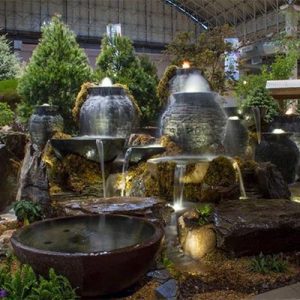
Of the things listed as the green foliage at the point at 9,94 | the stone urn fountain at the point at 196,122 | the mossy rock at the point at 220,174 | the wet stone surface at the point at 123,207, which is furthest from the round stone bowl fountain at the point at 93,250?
the green foliage at the point at 9,94

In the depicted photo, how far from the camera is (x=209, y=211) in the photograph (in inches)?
200

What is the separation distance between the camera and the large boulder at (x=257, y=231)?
4.61 m

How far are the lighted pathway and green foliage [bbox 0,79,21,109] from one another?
13.7 meters

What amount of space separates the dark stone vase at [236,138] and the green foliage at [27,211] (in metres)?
7.39

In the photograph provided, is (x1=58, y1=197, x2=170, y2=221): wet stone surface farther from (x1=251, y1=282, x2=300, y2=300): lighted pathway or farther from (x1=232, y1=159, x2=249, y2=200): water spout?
(x1=232, y1=159, x2=249, y2=200): water spout

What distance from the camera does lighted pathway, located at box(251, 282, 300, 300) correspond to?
3646 millimetres

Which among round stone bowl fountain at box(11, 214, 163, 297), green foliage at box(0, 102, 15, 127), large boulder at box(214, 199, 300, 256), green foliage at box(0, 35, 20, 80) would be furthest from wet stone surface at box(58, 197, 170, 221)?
green foliage at box(0, 35, 20, 80)

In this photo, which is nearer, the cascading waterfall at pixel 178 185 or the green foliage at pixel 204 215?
the green foliage at pixel 204 215

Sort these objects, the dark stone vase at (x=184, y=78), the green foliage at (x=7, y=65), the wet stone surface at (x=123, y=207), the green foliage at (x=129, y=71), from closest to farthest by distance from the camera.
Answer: the wet stone surface at (x=123, y=207), the dark stone vase at (x=184, y=78), the green foliage at (x=129, y=71), the green foliage at (x=7, y=65)

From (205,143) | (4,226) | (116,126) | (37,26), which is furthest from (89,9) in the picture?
(4,226)

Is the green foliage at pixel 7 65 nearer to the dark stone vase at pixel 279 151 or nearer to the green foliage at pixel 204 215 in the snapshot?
the dark stone vase at pixel 279 151

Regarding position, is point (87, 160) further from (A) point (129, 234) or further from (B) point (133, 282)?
(B) point (133, 282)

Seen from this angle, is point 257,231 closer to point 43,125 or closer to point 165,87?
point 43,125

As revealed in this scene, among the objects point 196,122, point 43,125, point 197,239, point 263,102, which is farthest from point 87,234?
point 263,102
